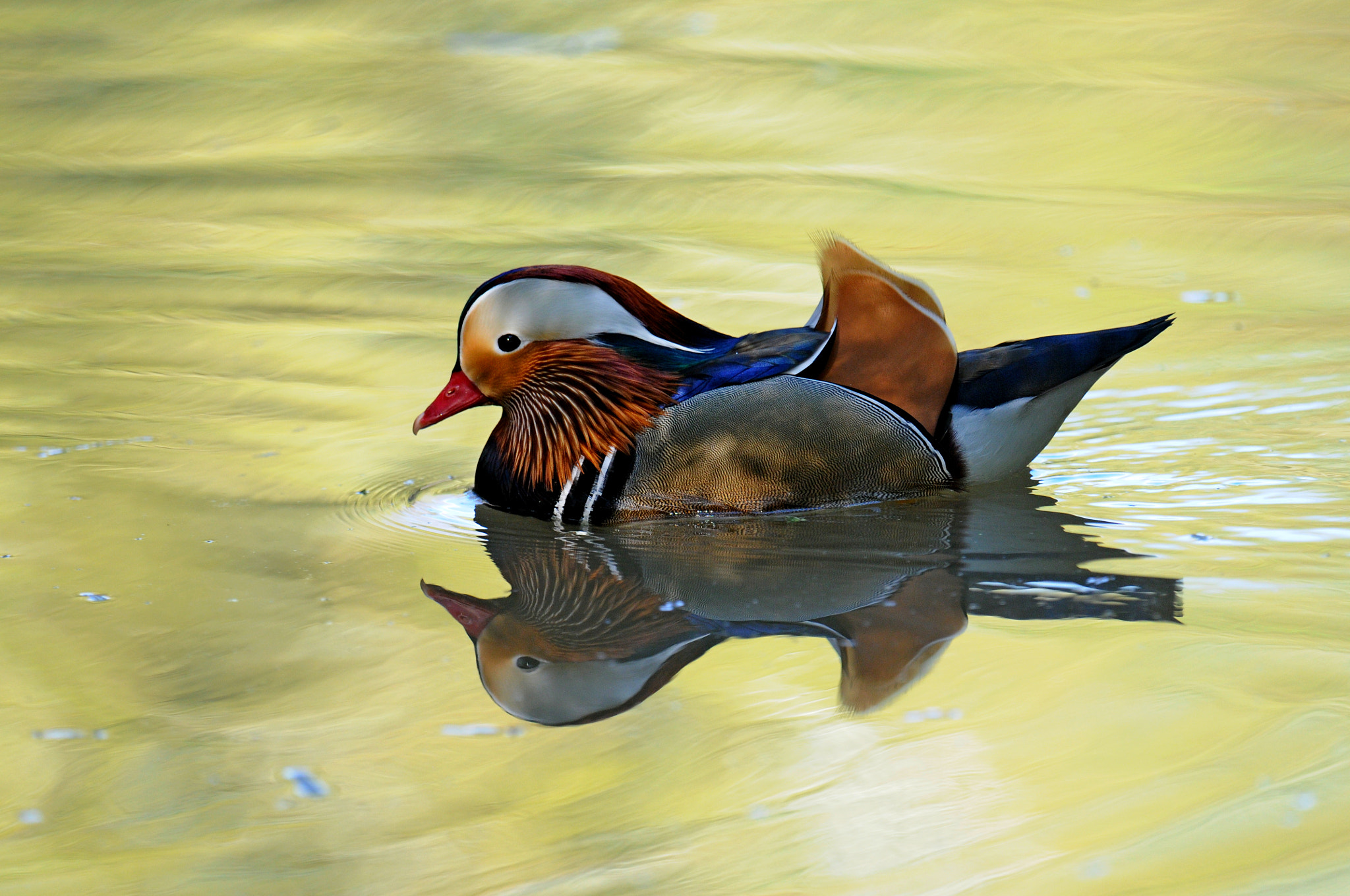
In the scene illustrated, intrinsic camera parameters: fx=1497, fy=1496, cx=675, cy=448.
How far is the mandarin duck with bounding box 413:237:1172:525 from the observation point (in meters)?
4.49

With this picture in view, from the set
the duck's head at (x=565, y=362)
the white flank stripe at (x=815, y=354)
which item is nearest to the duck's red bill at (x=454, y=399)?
the duck's head at (x=565, y=362)

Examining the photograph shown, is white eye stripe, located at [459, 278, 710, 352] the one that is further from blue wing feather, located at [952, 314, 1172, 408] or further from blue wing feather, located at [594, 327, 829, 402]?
blue wing feather, located at [952, 314, 1172, 408]

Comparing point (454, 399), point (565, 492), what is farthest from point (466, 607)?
point (454, 399)

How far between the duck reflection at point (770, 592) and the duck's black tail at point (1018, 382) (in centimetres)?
19

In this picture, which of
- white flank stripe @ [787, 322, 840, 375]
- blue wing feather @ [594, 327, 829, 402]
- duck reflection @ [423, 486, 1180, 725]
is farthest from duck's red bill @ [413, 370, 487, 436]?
white flank stripe @ [787, 322, 840, 375]

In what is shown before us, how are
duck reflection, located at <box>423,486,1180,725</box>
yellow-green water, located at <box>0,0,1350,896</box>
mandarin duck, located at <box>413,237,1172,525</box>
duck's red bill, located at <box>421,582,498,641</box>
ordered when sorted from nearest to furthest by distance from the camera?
yellow-green water, located at <box>0,0,1350,896</box>, duck reflection, located at <box>423,486,1180,725</box>, duck's red bill, located at <box>421,582,498,641</box>, mandarin duck, located at <box>413,237,1172,525</box>

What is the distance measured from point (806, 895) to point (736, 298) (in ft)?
16.3

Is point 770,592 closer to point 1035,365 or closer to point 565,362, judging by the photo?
point 565,362

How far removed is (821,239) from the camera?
465cm

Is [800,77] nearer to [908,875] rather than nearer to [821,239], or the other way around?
[821,239]

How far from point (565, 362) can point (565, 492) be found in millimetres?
425

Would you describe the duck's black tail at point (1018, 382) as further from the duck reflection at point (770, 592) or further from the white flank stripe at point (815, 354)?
the white flank stripe at point (815, 354)

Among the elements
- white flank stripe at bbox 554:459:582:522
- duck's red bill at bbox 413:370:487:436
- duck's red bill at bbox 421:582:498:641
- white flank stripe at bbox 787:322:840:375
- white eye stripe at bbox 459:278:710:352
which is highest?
white eye stripe at bbox 459:278:710:352

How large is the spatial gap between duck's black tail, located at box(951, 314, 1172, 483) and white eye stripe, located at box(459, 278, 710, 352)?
2.83 ft
